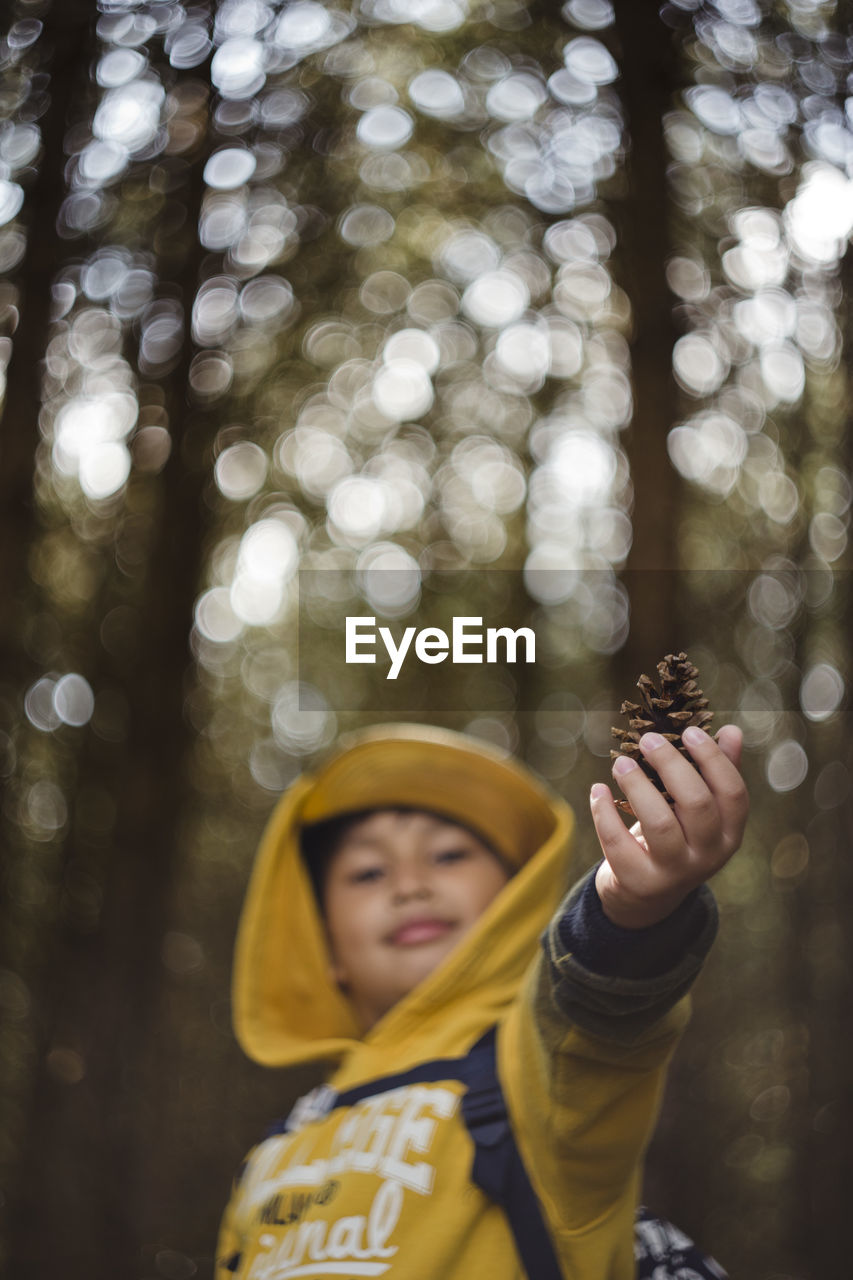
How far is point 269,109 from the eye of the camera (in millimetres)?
3920

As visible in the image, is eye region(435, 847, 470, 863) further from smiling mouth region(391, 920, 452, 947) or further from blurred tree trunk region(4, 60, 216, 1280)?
blurred tree trunk region(4, 60, 216, 1280)

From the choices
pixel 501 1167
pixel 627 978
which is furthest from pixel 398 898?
pixel 627 978

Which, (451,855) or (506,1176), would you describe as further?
(451,855)

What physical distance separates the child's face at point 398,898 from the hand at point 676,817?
0.73 metres

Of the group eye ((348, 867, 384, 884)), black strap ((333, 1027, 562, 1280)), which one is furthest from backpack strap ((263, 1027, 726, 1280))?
eye ((348, 867, 384, 884))

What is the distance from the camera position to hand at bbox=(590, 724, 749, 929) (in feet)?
2.74

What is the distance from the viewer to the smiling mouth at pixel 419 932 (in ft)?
5.13

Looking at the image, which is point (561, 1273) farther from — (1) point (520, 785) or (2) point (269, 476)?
(2) point (269, 476)

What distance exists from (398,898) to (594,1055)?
59 cm

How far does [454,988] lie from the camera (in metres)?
1.43

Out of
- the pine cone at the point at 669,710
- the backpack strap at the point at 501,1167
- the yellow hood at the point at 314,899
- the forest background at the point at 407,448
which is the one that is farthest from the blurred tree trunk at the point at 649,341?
the pine cone at the point at 669,710

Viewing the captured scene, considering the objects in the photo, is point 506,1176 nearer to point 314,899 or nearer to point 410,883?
point 410,883

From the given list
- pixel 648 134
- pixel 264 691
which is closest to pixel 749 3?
pixel 648 134

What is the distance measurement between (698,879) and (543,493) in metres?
4.10
